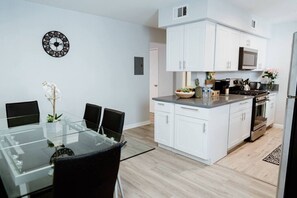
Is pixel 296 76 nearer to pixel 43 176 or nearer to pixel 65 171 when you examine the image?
pixel 65 171

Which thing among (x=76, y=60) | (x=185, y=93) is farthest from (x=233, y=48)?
(x=76, y=60)

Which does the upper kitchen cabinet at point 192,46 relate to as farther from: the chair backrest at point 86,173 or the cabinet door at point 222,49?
the chair backrest at point 86,173

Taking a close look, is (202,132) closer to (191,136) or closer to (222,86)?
(191,136)

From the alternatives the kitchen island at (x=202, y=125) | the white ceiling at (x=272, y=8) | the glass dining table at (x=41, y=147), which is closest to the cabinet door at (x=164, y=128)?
the kitchen island at (x=202, y=125)

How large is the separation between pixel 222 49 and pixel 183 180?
7.58 feet

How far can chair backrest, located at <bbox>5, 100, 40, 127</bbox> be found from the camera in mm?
2666

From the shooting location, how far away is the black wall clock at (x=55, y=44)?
3.34 metres

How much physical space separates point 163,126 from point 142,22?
8.00 ft

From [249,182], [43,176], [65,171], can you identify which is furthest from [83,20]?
[249,182]

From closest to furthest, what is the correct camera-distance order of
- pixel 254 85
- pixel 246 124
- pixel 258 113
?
pixel 246 124
pixel 258 113
pixel 254 85

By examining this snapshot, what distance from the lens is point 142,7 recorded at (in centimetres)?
340

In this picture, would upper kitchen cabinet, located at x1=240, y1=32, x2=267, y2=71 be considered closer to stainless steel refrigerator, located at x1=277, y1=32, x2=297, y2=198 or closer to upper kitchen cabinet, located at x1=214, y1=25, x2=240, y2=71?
upper kitchen cabinet, located at x1=214, y1=25, x2=240, y2=71

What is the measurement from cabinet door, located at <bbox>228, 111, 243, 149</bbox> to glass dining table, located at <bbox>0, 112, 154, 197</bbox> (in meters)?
1.85

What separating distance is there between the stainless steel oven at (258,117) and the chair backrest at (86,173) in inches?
132
